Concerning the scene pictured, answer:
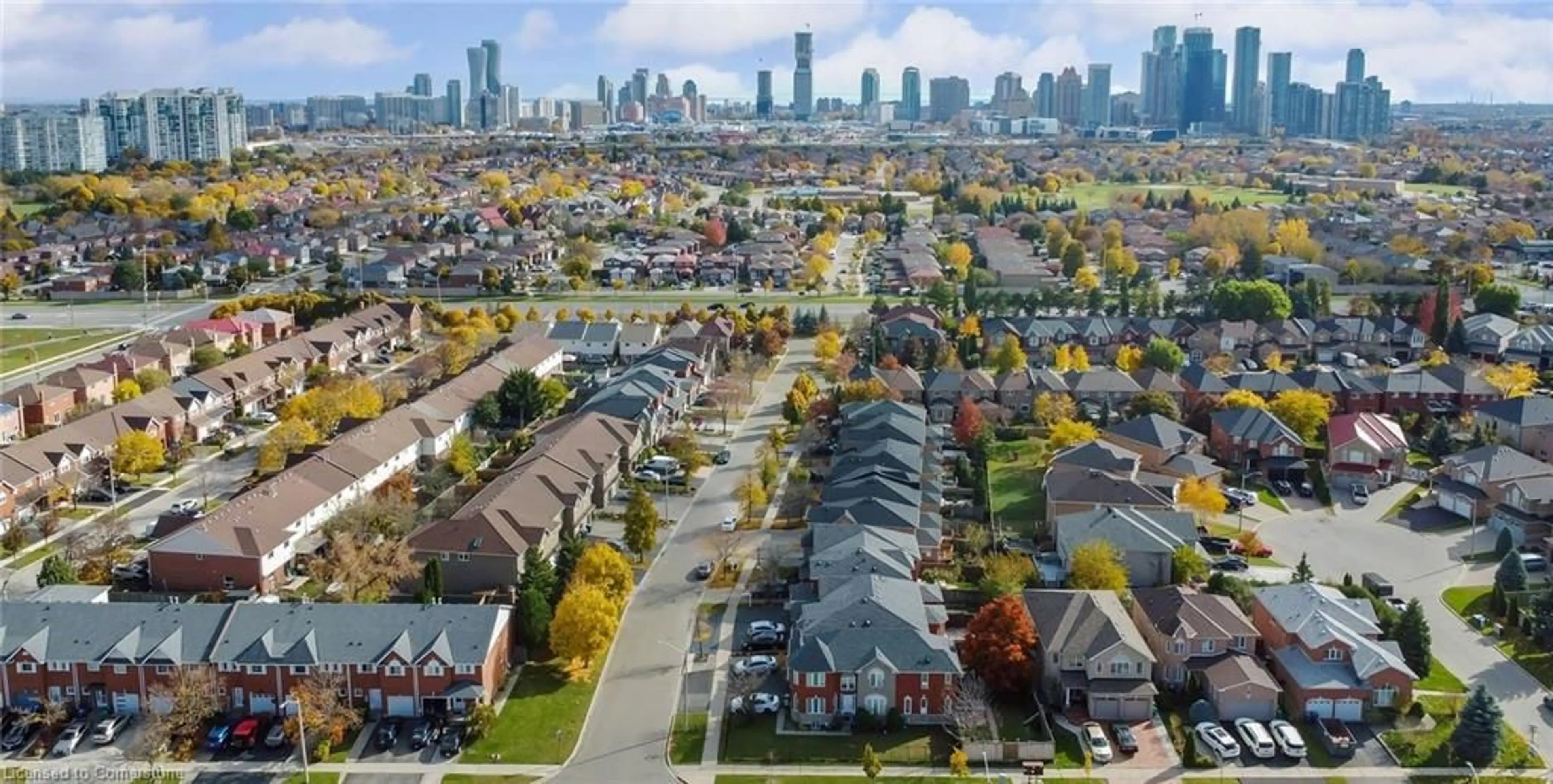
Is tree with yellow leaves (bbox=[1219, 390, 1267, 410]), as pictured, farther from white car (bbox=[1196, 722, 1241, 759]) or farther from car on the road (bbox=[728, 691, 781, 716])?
car on the road (bbox=[728, 691, 781, 716])

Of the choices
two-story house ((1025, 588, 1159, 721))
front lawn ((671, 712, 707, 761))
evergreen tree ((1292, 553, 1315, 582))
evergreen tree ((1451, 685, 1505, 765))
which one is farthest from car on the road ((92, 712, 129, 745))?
evergreen tree ((1292, 553, 1315, 582))

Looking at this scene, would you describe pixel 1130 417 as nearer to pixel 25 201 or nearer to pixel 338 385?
pixel 338 385

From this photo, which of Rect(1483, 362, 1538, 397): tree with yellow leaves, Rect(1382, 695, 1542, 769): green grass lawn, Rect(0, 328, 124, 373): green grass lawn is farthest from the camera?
Rect(0, 328, 124, 373): green grass lawn

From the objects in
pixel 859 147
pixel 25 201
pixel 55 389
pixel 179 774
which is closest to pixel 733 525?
pixel 179 774

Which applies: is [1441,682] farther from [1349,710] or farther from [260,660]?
[260,660]

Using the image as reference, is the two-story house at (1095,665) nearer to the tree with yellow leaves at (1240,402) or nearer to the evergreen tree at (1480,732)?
the evergreen tree at (1480,732)

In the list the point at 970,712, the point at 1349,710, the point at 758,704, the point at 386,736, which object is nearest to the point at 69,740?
the point at 386,736

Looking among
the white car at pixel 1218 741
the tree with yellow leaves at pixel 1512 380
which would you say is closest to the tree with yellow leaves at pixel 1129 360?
the tree with yellow leaves at pixel 1512 380
